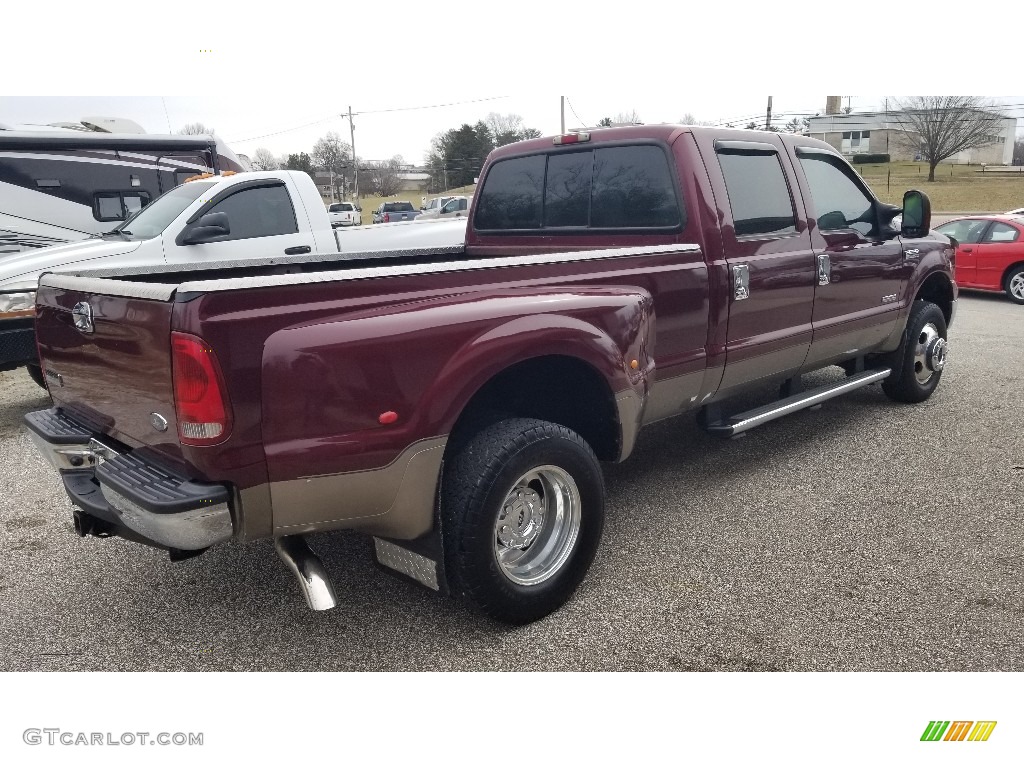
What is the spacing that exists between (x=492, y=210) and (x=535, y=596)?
8.63ft

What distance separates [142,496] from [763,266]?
314cm

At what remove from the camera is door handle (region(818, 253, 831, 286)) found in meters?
4.41

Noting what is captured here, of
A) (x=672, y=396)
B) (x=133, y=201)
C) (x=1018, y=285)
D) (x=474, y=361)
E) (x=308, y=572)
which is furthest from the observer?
(x=1018, y=285)

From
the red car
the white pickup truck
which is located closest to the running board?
the white pickup truck

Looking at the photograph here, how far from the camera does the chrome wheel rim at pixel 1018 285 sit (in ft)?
39.2

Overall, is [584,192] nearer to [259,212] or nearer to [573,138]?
[573,138]

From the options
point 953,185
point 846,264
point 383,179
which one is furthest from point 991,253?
point 383,179

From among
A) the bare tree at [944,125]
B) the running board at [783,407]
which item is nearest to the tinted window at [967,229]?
the running board at [783,407]

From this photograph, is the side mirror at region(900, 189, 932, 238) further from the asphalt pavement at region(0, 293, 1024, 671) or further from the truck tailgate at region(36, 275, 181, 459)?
the truck tailgate at region(36, 275, 181, 459)

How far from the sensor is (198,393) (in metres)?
2.14

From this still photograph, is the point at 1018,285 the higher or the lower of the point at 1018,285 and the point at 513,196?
the lower

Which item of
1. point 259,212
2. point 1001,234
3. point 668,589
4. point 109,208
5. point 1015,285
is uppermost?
point 109,208

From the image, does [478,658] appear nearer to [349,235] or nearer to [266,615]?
[266,615]

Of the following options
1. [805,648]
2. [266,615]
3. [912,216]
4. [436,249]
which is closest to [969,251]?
[912,216]
